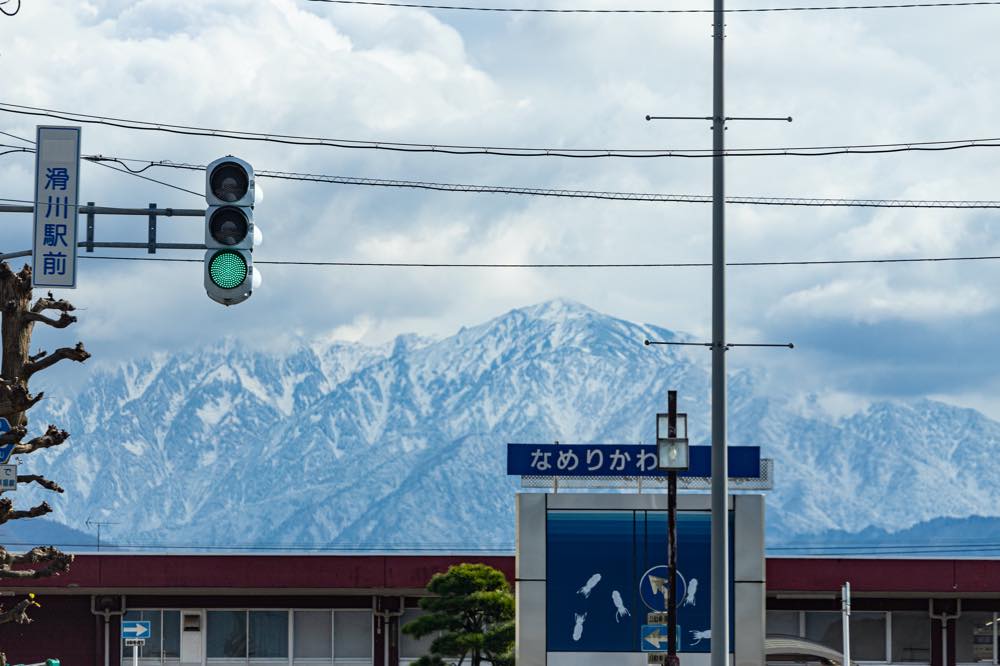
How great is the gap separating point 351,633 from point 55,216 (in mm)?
42083

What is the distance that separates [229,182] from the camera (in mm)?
20266

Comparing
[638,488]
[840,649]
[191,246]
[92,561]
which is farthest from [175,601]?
[191,246]

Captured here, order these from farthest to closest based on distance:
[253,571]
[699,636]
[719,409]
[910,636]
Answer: [253,571], [910,636], [699,636], [719,409]

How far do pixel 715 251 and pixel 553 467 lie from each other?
36.9ft

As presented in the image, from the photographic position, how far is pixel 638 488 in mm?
39156

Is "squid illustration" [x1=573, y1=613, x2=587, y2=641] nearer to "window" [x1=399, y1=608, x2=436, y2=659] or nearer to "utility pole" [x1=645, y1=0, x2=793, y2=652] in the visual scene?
"utility pole" [x1=645, y1=0, x2=793, y2=652]

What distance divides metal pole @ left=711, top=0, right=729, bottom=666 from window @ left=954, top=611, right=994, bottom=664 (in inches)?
1380

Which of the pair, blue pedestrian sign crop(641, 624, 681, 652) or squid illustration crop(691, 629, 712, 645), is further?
squid illustration crop(691, 629, 712, 645)

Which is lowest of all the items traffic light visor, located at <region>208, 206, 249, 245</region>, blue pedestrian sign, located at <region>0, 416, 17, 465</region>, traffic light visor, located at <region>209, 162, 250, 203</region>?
blue pedestrian sign, located at <region>0, 416, 17, 465</region>

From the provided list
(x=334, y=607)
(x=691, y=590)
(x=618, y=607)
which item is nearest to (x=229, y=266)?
(x=618, y=607)

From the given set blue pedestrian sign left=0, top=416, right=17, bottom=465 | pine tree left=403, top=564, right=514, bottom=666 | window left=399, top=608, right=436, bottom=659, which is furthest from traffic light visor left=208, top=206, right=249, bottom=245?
window left=399, top=608, right=436, bottom=659

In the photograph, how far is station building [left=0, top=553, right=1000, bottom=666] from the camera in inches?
2333

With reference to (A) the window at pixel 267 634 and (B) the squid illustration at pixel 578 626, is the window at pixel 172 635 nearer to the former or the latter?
(A) the window at pixel 267 634

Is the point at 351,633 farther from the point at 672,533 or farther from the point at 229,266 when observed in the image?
the point at 229,266
